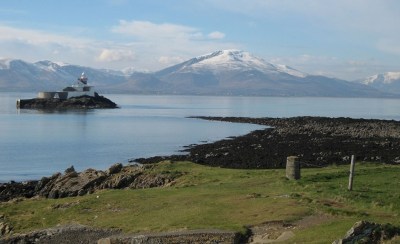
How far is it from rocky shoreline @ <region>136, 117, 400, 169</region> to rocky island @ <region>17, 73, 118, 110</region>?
94911 mm

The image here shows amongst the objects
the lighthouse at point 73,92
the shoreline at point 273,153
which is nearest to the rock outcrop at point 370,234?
the shoreline at point 273,153

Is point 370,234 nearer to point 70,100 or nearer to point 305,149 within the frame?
point 305,149

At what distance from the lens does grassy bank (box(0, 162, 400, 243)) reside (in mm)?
16062

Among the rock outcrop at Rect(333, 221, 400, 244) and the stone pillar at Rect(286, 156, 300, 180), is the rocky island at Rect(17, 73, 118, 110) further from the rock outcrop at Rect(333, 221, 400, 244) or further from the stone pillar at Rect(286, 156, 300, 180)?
the rock outcrop at Rect(333, 221, 400, 244)

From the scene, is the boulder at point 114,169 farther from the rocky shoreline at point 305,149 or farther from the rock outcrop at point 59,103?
the rock outcrop at point 59,103

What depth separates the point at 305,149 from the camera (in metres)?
48.4

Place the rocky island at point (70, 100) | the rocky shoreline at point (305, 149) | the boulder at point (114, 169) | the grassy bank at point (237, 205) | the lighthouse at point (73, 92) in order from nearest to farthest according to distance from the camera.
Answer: the grassy bank at point (237, 205) < the boulder at point (114, 169) < the rocky shoreline at point (305, 149) < the rocky island at point (70, 100) < the lighthouse at point (73, 92)

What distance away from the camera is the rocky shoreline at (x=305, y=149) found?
40125 millimetres

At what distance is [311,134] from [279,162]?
86.3ft

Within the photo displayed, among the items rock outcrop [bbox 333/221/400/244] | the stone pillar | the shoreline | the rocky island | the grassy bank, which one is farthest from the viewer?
the rocky island

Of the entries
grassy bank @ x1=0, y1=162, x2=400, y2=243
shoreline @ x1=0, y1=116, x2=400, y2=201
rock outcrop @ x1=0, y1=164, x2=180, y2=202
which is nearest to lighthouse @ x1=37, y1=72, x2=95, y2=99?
shoreline @ x1=0, y1=116, x2=400, y2=201

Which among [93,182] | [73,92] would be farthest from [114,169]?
[73,92]

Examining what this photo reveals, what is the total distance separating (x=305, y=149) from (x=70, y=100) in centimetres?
11618

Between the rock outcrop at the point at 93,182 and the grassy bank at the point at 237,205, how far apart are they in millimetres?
2187
